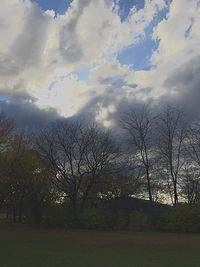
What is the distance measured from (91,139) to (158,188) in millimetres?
11134

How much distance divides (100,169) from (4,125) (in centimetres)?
1349

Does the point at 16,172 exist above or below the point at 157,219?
above

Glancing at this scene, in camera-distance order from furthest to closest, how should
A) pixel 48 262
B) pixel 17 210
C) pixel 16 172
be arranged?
pixel 17 210 → pixel 16 172 → pixel 48 262

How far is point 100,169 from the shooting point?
58.6 meters

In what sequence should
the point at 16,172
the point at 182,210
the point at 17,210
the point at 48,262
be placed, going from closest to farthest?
the point at 48,262, the point at 182,210, the point at 16,172, the point at 17,210

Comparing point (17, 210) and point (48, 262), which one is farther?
point (17, 210)

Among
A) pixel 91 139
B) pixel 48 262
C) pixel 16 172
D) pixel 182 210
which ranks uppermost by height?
pixel 91 139

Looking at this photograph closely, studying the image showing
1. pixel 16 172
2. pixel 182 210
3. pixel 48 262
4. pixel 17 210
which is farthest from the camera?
pixel 17 210

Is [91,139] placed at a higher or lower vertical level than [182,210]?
higher

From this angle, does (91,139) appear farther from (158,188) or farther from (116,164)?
(158,188)

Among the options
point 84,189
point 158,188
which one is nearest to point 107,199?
point 84,189

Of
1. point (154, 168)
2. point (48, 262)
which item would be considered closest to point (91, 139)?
point (154, 168)

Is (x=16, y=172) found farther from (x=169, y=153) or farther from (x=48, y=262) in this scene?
(x=48, y=262)

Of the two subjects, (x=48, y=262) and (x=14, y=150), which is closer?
(x=48, y=262)
